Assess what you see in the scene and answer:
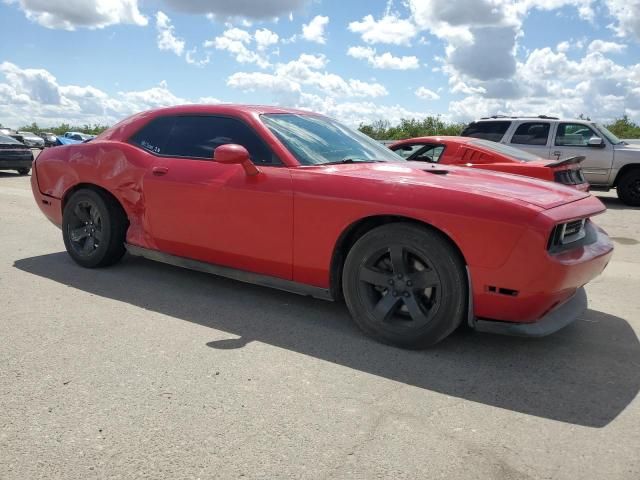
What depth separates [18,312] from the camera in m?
3.93

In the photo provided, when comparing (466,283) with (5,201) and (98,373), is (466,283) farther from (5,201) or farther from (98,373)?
(5,201)

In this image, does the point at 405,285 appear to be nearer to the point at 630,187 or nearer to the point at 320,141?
the point at 320,141

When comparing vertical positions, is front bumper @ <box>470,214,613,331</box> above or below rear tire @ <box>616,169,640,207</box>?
above

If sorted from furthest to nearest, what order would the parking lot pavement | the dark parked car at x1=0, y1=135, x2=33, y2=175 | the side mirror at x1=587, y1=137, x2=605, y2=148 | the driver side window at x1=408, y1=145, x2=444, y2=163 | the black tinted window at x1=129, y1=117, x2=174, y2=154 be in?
the dark parked car at x1=0, y1=135, x2=33, y2=175 → the side mirror at x1=587, y1=137, x2=605, y2=148 → the driver side window at x1=408, y1=145, x2=444, y2=163 → the black tinted window at x1=129, y1=117, x2=174, y2=154 → the parking lot pavement

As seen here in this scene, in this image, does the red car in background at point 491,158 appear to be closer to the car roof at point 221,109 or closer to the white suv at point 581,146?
the car roof at point 221,109

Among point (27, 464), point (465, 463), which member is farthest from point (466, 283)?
point (27, 464)

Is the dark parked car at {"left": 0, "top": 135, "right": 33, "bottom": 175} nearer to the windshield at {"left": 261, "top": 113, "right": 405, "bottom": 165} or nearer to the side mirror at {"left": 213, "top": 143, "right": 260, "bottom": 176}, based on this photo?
the windshield at {"left": 261, "top": 113, "right": 405, "bottom": 165}

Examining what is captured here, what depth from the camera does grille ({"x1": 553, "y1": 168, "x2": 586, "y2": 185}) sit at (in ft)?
23.0

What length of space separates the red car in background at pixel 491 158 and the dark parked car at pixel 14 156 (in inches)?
497

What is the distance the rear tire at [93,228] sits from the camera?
486 cm

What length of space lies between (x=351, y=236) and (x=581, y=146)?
Answer: 8.97 metres

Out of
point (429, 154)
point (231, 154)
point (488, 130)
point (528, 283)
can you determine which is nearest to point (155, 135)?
point (231, 154)

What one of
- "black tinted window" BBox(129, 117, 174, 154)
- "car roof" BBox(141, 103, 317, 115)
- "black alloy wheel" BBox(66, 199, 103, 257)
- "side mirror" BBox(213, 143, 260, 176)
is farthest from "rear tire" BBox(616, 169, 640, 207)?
"black alloy wheel" BBox(66, 199, 103, 257)

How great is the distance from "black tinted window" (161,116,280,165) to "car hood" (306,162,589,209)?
0.51 meters
